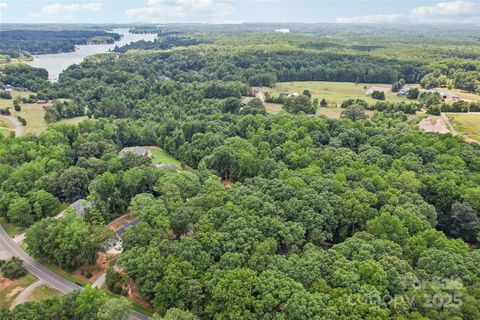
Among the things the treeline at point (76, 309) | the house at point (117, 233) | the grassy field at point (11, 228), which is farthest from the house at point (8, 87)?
the treeline at point (76, 309)

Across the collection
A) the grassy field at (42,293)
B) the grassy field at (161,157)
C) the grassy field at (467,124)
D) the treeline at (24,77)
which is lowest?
the grassy field at (42,293)

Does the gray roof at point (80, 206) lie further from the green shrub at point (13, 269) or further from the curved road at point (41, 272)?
the green shrub at point (13, 269)

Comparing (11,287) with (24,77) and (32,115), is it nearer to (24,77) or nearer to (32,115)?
(32,115)

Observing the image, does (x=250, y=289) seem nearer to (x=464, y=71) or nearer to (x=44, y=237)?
(x=44, y=237)

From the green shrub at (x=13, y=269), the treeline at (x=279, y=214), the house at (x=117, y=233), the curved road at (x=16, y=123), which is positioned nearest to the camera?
the treeline at (x=279, y=214)

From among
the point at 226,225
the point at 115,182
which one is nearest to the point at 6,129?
the point at 115,182

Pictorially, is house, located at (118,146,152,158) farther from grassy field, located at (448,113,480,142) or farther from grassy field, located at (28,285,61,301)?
grassy field, located at (448,113,480,142)

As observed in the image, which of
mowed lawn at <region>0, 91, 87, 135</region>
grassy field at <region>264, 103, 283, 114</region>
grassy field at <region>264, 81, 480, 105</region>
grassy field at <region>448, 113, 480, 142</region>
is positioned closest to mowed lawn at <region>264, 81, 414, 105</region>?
grassy field at <region>264, 81, 480, 105</region>
